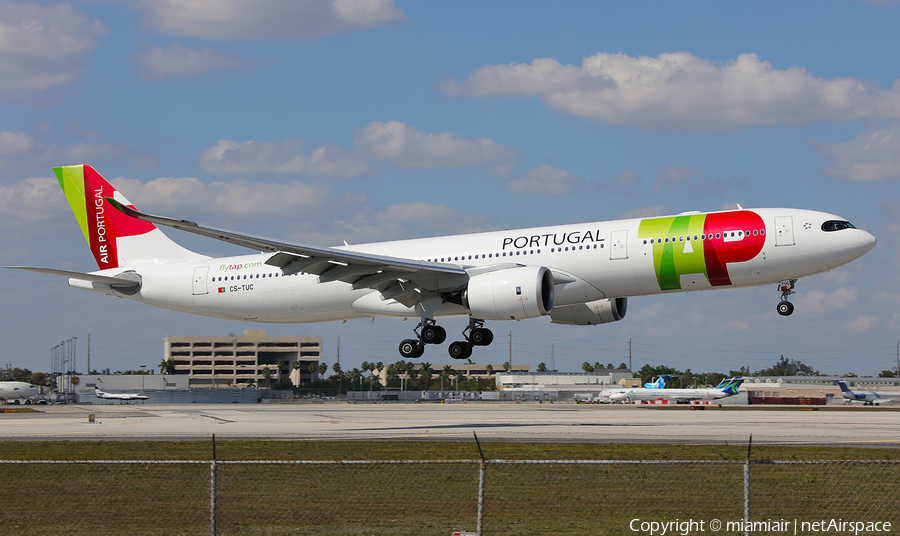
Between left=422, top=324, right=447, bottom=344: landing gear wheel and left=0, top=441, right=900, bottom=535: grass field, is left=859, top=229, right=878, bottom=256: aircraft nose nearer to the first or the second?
left=0, top=441, right=900, bottom=535: grass field

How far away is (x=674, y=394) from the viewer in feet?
285

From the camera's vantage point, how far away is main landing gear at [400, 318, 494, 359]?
37781 millimetres

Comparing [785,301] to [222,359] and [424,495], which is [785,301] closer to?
[424,495]

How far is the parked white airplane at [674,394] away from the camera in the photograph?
86688mm

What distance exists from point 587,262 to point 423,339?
8785 millimetres

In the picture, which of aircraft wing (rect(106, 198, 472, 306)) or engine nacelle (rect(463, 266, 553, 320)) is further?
engine nacelle (rect(463, 266, 553, 320))

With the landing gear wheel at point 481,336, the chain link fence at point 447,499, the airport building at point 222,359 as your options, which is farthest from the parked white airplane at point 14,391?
the chain link fence at point 447,499

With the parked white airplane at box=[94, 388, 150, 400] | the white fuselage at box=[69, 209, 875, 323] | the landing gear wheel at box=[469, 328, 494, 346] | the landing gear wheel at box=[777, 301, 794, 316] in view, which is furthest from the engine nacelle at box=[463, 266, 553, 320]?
the parked white airplane at box=[94, 388, 150, 400]

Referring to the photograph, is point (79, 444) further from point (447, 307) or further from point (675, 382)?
point (675, 382)

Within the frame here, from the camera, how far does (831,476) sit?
18.9 m

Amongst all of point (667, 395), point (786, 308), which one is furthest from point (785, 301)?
point (667, 395)

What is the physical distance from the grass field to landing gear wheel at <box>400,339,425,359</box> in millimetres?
16052

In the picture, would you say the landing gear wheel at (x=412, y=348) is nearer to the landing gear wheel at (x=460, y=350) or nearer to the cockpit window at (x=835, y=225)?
the landing gear wheel at (x=460, y=350)

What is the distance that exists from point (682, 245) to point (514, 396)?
76191 millimetres
